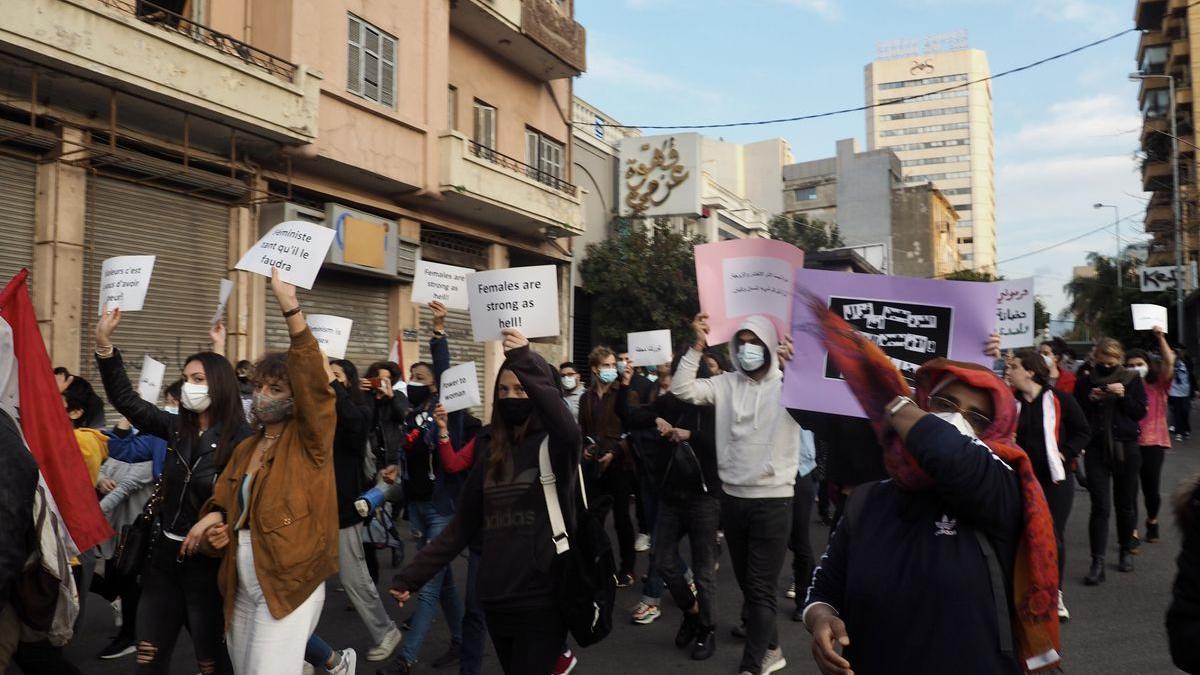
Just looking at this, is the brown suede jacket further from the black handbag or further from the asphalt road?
the asphalt road

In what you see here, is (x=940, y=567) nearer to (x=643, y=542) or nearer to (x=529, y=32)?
(x=643, y=542)

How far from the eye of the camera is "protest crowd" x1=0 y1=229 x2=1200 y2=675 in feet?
7.16

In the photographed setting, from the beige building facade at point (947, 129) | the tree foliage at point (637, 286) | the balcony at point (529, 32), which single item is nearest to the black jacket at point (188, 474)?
the balcony at point (529, 32)

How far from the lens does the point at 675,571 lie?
5773 millimetres

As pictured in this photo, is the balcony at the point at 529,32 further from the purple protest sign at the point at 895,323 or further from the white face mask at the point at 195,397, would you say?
the purple protest sign at the point at 895,323

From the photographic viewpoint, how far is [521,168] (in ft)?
65.2

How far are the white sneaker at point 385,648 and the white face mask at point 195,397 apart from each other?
1.97 m

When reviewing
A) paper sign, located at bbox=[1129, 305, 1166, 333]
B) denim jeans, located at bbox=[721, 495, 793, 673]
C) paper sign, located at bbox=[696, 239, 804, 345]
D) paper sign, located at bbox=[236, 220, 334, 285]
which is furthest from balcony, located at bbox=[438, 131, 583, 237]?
denim jeans, located at bbox=[721, 495, 793, 673]

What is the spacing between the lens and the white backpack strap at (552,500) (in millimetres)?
3570

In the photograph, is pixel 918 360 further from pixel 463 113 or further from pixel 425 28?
pixel 463 113

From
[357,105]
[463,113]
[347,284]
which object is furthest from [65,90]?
[463,113]

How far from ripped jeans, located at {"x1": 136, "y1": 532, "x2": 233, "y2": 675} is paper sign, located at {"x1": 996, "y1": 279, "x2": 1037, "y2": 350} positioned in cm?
527

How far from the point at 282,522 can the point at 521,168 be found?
16989mm

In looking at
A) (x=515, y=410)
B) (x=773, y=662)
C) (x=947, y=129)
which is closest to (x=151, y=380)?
(x=515, y=410)
